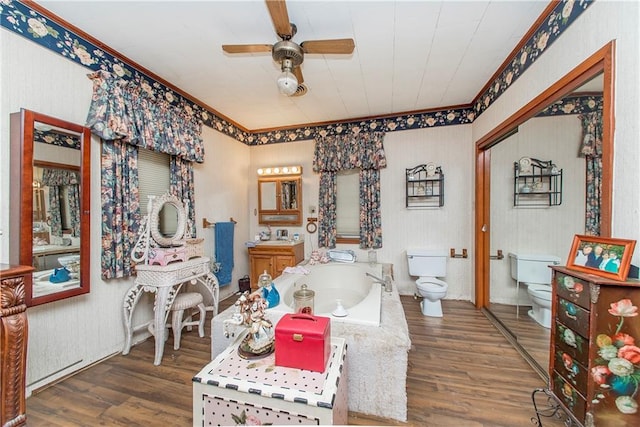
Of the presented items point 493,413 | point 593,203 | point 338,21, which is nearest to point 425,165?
point 593,203

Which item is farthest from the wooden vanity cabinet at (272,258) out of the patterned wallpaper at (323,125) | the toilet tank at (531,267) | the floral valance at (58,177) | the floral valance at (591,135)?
the floral valance at (591,135)

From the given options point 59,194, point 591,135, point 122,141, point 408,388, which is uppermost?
point 122,141

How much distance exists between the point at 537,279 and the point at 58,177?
4.12m

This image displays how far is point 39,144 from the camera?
1537 mm

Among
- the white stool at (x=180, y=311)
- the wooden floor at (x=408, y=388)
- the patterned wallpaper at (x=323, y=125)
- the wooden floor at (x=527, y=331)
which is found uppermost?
the patterned wallpaper at (x=323, y=125)

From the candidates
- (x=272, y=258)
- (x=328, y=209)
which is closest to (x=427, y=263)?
(x=328, y=209)

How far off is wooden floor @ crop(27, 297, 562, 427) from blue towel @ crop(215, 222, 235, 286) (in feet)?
3.00

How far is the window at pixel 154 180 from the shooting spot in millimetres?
2232

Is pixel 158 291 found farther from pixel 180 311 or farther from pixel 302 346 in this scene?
pixel 302 346

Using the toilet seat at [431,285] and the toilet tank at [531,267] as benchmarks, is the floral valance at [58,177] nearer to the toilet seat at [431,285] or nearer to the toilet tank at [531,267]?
the toilet seat at [431,285]

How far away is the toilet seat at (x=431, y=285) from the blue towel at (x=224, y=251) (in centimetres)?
243

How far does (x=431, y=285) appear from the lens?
2.70 meters

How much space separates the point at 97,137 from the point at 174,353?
1905mm

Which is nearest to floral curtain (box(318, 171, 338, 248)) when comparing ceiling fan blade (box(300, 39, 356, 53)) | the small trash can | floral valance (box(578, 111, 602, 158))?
the small trash can
